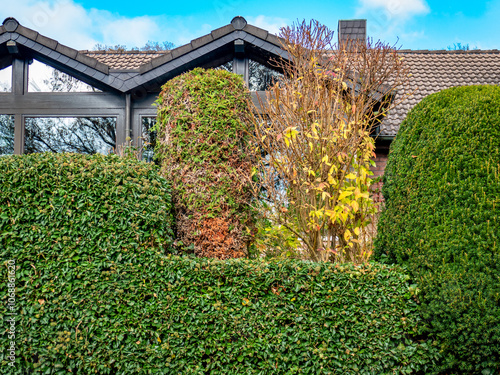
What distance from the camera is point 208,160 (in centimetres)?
427

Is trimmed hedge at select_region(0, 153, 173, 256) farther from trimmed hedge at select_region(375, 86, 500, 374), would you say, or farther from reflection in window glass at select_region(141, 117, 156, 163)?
reflection in window glass at select_region(141, 117, 156, 163)

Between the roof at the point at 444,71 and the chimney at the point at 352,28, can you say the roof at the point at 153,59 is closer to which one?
the roof at the point at 444,71

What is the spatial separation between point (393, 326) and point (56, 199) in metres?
3.36

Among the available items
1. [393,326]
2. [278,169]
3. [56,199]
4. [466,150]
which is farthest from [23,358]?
[466,150]

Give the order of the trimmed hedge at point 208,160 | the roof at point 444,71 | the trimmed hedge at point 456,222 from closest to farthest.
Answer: the trimmed hedge at point 456,222 < the trimmed hedge at point 208,160 < the roof at point 444,71

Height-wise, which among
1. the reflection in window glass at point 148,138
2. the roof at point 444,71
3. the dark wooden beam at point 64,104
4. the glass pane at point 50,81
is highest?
the roof at point 444,71

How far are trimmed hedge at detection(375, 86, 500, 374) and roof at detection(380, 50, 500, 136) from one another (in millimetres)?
4610

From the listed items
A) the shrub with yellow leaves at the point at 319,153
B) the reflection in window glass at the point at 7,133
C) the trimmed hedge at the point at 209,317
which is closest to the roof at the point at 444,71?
the shrub with yellow leaves at the point at 319,153

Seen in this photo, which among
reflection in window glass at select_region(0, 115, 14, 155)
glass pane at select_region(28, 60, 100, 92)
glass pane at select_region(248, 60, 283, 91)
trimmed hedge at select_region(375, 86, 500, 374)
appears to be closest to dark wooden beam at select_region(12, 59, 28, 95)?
glass pane at select_region(28, 60, 100, 92)

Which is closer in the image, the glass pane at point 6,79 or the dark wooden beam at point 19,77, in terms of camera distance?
the dark wooden beam at point 19,77

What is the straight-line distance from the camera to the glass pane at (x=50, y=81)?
23.6 feet

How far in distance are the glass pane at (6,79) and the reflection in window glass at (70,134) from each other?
0.79m

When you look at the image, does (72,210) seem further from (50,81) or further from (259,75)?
(50,81)

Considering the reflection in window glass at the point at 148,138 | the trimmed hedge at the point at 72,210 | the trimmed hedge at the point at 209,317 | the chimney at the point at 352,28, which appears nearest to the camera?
the trimmed hedge at the point at 209,317
